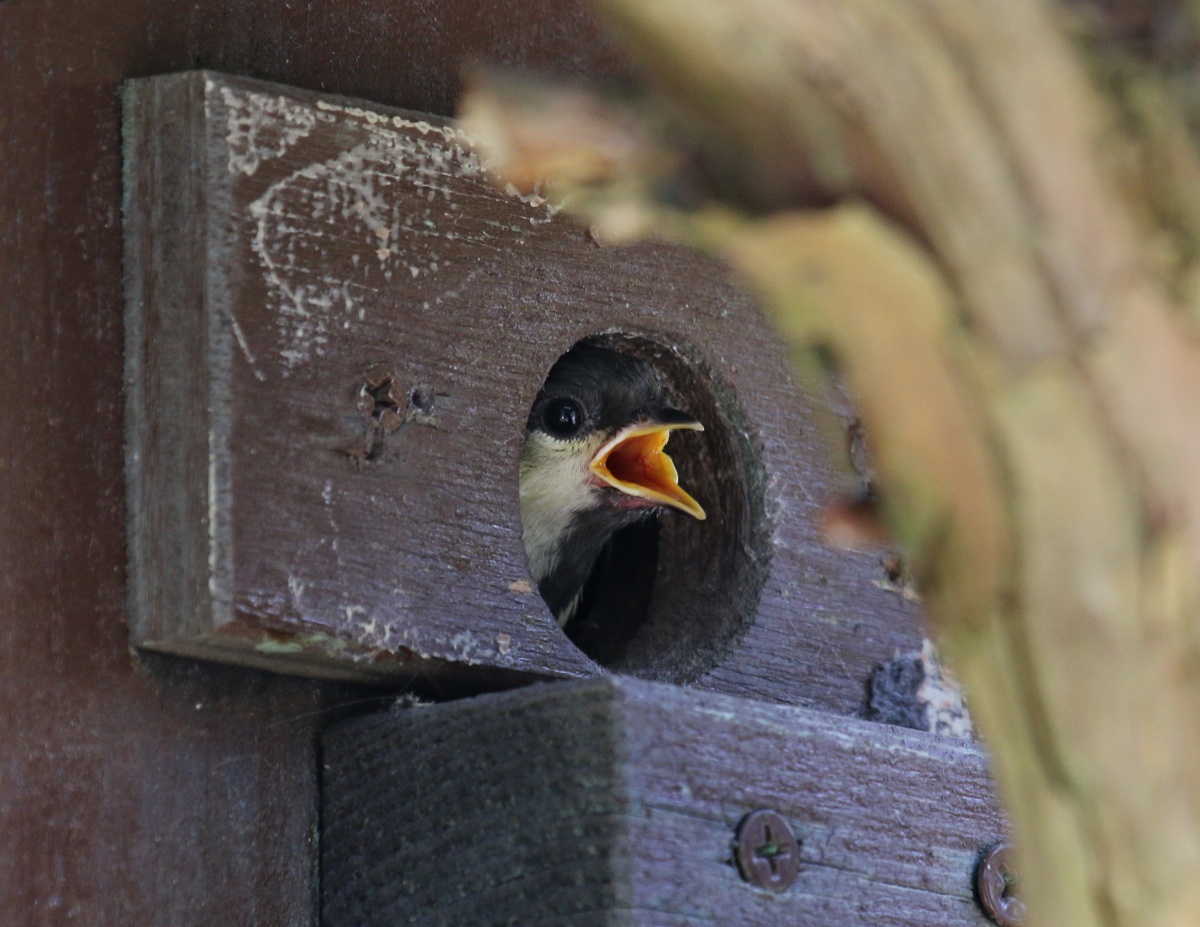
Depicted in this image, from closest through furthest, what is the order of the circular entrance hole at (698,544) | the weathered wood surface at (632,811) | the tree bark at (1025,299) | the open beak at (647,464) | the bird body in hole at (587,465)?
the tree bark at (1025,299)
the weathered wood surface at (632,811)
the circular entrance hole at (698,544)
the open beak at (647,464)
the bird body in hole at (587,465)

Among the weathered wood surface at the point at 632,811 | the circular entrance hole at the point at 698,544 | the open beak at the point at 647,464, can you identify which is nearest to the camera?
the weathered wood surface at the point at 632,811

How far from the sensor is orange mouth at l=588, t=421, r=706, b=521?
2303 mm

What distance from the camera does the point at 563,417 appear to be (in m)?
2.78

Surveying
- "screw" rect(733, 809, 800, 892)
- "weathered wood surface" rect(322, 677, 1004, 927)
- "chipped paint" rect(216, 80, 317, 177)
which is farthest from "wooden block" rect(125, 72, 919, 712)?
"screw" rect(733, 809, 800, 892)

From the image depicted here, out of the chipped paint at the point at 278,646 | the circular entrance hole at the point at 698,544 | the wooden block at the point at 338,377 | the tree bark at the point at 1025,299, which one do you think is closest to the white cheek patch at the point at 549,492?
the circular entrance hole at the point at 698,544

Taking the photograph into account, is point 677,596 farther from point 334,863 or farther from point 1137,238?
point 1137,238

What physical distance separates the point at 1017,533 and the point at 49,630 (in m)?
0.95

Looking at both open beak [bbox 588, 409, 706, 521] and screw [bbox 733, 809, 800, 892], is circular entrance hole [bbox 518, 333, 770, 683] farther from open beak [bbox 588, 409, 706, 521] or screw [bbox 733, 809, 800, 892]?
screw [bbox 733, 809, 800, 892]

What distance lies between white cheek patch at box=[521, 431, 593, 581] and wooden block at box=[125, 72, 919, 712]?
32.0 inches

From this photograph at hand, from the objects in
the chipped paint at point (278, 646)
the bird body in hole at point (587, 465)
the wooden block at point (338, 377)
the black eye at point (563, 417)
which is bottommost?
the chipped paint at point (278, 646)

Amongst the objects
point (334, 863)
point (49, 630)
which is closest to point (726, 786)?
point (334, 863)

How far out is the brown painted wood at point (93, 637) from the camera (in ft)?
5.27

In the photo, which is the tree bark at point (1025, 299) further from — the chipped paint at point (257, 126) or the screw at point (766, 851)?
the chipped paint at point (257, 126)

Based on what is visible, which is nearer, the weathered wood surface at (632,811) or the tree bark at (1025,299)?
the tree bark at (1025,299)
